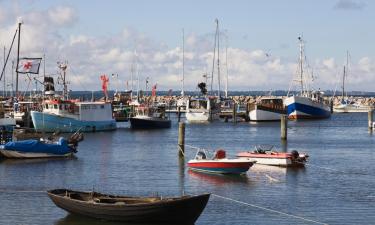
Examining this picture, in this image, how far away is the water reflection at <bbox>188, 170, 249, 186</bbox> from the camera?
5113 centimetres

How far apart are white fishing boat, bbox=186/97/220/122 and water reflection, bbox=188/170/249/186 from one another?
75.6 m

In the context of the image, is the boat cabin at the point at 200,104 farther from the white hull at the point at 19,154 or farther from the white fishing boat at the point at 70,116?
the white hull at the point at 19,154

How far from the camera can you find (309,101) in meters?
142

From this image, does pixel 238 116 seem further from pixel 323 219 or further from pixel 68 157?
pixel 323 219

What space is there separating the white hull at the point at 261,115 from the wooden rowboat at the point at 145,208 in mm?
96445

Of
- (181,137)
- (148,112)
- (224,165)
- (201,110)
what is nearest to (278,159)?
(224,165)

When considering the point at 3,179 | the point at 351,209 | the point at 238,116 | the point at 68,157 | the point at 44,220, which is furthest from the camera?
the point at 238,116

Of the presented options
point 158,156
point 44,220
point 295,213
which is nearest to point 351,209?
point 295,213

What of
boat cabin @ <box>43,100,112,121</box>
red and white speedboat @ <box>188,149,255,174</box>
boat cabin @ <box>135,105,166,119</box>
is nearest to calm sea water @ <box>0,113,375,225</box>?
red and white speedboat @ <box>188,149,255,174</box>

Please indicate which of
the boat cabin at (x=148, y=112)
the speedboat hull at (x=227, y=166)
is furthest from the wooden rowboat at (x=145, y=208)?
the boat cabin at (x=148, y=112)

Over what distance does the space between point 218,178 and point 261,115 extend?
265 feet

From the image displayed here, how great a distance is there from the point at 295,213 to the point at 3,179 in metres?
21.7

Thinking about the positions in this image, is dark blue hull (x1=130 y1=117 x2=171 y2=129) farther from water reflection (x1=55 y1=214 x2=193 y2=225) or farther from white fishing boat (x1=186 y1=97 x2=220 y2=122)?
water reflection (x1=55 y1=214 x2=193 y2=225)

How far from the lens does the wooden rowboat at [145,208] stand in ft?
115
